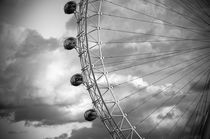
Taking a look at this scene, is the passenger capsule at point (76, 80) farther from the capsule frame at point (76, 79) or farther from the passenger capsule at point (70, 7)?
the passenger capsule at point (70, 7)

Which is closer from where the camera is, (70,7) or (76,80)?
(76,80)

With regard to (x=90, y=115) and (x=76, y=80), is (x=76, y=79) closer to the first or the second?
(x=76, y=80)

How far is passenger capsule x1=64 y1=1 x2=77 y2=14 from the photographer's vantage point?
518 inches

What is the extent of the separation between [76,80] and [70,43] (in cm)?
218

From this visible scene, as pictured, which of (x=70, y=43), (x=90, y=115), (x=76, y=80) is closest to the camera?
(x=90, y=115)

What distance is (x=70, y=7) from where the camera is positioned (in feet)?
43.1

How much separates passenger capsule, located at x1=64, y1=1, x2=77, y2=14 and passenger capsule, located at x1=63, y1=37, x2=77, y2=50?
5.84 ft

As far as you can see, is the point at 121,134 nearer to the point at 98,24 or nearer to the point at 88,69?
the point at 88,69

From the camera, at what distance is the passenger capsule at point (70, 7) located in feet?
43.1

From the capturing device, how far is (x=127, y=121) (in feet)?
37.3

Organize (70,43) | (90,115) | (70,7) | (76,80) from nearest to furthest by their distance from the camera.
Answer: (90,115), (76,80), (70,43), (70,7)

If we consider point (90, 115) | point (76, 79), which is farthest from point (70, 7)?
point (90, 115)

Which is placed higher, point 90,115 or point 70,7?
point 70,7

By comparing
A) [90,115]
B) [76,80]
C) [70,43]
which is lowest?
[90,115]
